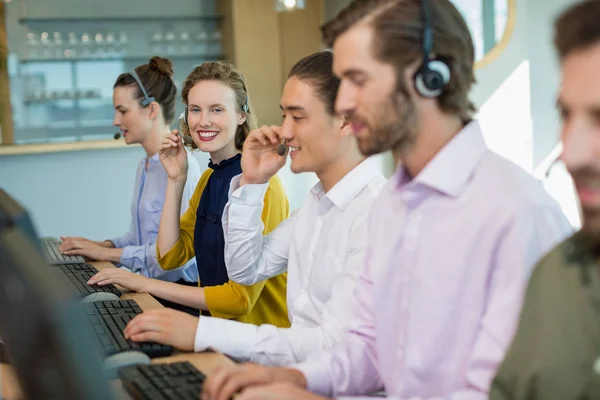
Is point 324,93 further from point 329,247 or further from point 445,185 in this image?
point 445,185

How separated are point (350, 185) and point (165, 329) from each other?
535mm

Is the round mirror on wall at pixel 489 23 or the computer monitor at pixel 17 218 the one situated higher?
the round mirror on wall at pixel 489 23

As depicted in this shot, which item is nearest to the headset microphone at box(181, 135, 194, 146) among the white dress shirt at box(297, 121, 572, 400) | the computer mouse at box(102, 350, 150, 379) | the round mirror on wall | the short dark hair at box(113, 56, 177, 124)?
the short dark hair at box(113, 56, 177, 124)

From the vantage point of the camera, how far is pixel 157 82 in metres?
3.40

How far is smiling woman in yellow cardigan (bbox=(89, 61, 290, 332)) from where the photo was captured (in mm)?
2414

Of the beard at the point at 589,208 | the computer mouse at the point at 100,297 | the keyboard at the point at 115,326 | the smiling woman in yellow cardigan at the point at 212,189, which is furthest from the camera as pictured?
the smiling woman in yellow cardigan at the point at 212,189

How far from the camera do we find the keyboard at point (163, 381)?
4.06ft

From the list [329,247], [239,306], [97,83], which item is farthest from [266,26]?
[329,247]

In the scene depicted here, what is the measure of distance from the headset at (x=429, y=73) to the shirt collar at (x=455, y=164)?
8 cm

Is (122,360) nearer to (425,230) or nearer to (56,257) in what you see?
(425,230)

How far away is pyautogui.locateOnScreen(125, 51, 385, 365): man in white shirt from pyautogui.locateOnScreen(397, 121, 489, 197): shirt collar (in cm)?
32

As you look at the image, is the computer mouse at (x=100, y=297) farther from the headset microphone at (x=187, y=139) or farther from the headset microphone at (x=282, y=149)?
the headset microphone at (x=187, y=139)

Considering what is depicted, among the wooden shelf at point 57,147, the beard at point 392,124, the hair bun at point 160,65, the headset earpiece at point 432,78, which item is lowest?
the wooden shelf at point 57,147

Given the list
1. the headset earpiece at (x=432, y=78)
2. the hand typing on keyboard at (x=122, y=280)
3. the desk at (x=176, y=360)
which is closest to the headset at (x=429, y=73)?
the headset earpiece at (x=432, y=78)
